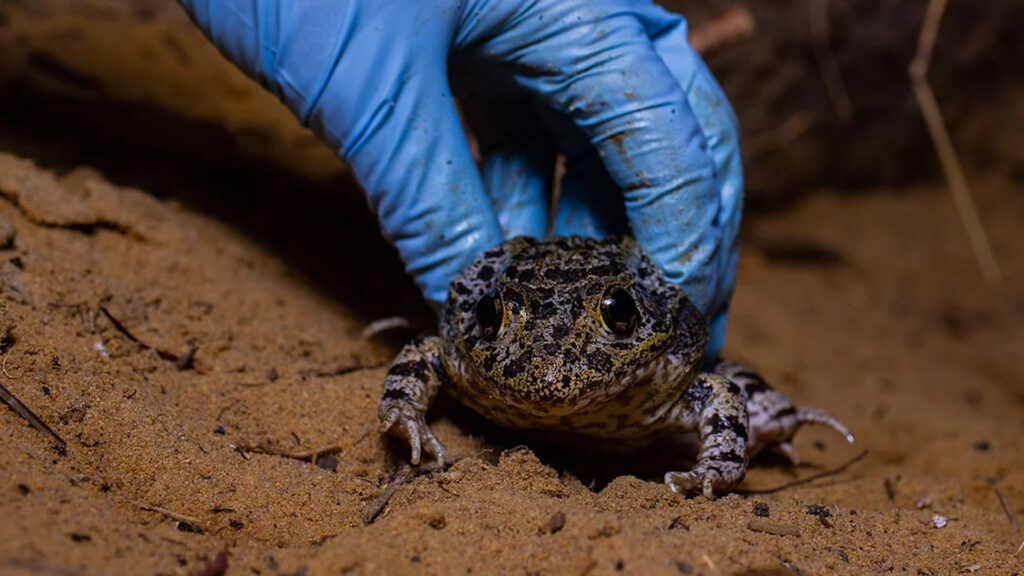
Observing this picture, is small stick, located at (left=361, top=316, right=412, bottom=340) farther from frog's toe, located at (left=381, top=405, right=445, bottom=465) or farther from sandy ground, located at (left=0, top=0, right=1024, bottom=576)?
frog's toe, located at (left=381, top=405, right=445, bottom=465)

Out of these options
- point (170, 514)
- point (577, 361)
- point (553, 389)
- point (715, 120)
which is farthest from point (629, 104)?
point (170, 514)

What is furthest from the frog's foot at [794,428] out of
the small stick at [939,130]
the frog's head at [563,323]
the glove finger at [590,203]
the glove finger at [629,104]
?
the small stick at [939,130]

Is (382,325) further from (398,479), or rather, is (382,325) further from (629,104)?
(629,104)

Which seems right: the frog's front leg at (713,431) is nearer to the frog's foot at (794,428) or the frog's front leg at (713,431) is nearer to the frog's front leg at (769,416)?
the frog's front leg at (769,416)

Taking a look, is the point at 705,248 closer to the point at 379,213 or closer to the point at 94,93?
the point at 379,213

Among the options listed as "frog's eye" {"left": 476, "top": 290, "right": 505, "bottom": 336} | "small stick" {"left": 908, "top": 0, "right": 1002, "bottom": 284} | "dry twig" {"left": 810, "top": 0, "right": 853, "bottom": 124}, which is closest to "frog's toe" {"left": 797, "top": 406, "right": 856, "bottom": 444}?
"frog's eye" {"left": 476, "top": 290, "right": 505, "bottom": 336}

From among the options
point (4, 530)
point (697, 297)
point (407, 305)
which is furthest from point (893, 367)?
point (4, 530)
